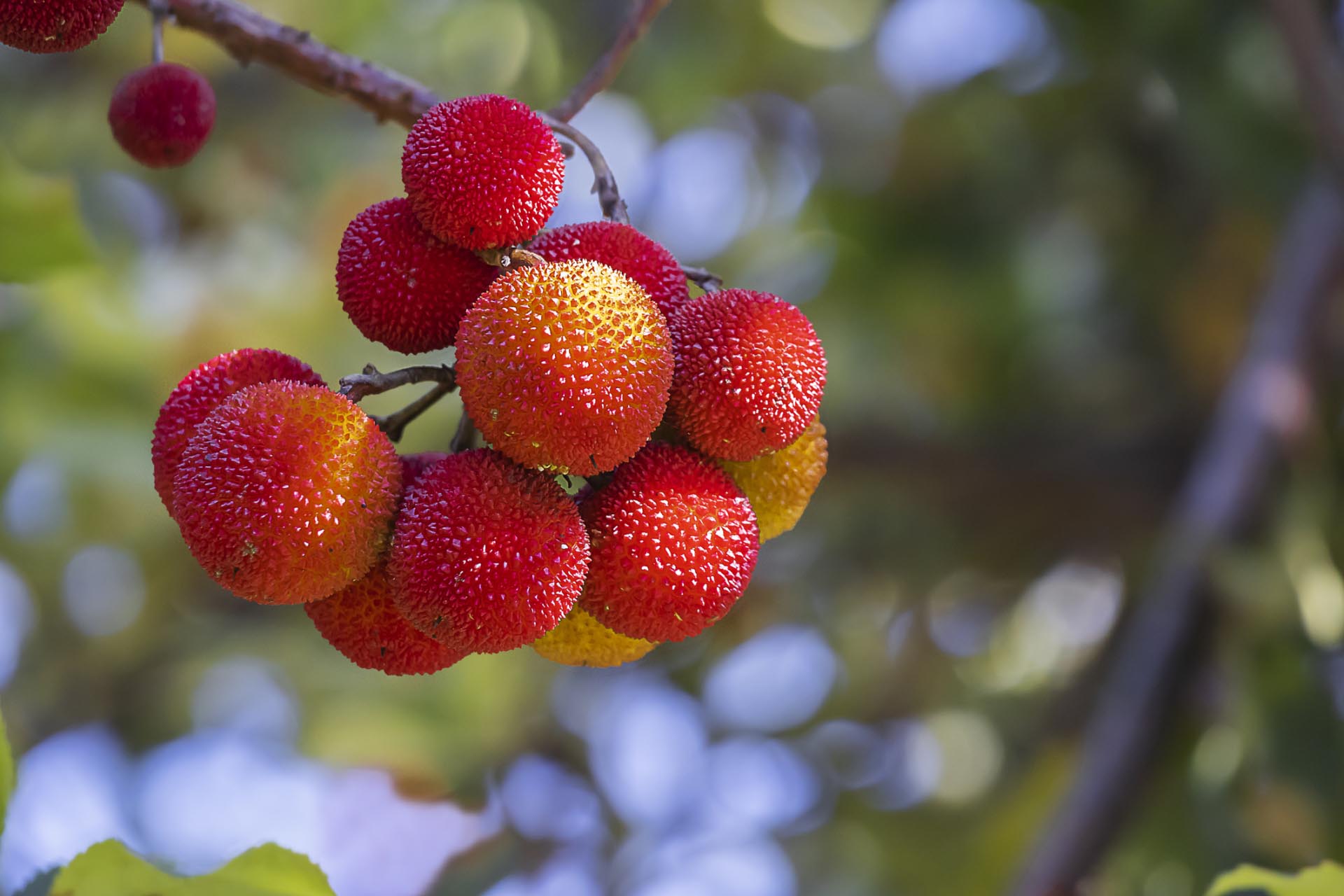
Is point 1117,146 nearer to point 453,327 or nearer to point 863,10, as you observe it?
point 863,10

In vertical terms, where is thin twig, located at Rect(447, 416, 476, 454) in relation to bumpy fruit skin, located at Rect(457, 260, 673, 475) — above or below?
below

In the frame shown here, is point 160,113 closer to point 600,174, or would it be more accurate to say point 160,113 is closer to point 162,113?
point 162,113

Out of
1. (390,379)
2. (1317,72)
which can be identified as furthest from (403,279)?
(1317,72)

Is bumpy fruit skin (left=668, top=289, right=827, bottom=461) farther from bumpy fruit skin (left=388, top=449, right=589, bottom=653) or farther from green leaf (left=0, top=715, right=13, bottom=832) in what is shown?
green leaf (left=0, top=715, right=13, bottom=832)

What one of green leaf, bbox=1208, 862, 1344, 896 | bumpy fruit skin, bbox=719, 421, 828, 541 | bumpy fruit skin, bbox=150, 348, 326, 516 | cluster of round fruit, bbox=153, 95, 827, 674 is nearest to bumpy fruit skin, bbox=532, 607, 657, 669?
cluster of round fruit, bbox=153, 95, 827, 674

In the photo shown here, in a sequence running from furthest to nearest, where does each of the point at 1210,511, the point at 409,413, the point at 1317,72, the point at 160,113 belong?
the point at 1210,511 < the point at 1317,72 < the point at 160,113 < the point at 409,413

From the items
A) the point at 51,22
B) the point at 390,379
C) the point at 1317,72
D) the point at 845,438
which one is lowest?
the point at 845,438
